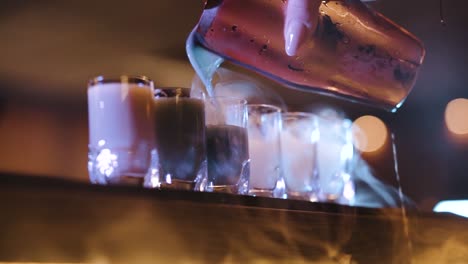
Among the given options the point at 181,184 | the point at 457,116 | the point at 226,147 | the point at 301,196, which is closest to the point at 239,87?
the point at 301,196

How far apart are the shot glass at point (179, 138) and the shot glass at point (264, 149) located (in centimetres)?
20

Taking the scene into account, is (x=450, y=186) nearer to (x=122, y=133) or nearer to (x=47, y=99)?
(x=47, y=99)

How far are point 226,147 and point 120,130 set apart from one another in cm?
24

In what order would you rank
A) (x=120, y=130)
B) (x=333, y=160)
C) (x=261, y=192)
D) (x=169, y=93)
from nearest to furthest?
(x=120, y=130)
(x=169, y=93)
(x=261, y=192)
(x=333, y=160)

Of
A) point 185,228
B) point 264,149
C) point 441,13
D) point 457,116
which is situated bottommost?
point 185,228

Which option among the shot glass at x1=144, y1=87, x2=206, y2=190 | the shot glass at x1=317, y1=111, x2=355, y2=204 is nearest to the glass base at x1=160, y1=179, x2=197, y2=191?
the shot glass at x1=144, y1=87, x2=206, y2=190

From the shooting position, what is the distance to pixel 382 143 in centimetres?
213

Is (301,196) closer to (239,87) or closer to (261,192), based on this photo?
(261,192)

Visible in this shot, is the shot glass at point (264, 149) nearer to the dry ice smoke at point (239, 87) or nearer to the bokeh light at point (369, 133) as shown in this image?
the dry ice smoke at point (239, 87)

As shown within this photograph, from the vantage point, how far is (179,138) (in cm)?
94

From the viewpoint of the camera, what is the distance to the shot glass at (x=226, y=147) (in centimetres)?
102

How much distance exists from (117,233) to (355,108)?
134 cm

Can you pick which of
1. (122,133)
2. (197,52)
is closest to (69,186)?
(122,133)

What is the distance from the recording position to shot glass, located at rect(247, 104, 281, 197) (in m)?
1.14
